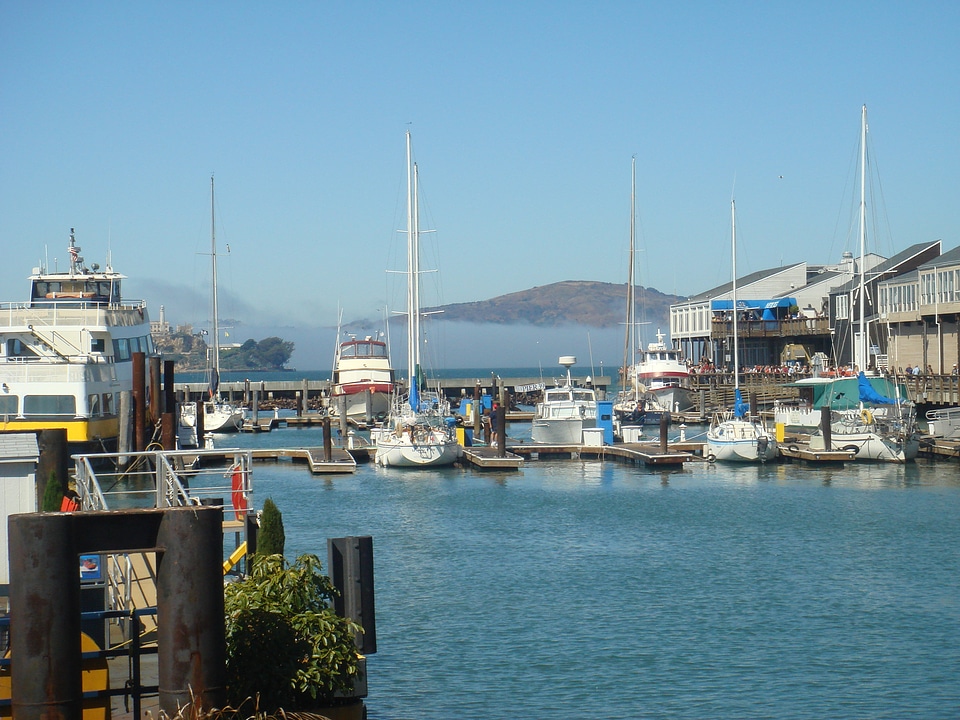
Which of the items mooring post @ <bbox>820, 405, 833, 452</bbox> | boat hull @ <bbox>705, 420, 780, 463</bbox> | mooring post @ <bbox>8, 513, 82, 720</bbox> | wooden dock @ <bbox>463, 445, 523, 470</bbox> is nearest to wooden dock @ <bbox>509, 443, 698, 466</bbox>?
boat hull @ <bbox>705, 420, 780, 463</bbox>

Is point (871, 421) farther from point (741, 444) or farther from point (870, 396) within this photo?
point (741, 444)

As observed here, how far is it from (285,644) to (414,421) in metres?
36.8

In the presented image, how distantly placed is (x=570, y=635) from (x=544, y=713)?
13.4 ft

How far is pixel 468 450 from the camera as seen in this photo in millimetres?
50031

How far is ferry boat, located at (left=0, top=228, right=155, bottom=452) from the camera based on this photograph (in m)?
36.0

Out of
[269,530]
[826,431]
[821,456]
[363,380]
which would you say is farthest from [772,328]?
[269,530]

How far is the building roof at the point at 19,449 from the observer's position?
53.7 feet

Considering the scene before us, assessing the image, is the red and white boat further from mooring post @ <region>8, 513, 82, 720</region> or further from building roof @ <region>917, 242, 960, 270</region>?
mooring post @ <region>8, 513, 82, 720</region>

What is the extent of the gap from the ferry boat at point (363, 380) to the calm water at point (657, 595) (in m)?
31.3

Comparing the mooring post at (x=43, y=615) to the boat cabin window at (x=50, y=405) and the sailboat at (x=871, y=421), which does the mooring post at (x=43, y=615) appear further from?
the sailboat at (x=871, y=421)

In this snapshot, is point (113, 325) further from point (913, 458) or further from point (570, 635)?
point (913, 458)

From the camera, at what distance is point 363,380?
7506 cm

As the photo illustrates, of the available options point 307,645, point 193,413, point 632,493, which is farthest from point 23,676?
point 193,413

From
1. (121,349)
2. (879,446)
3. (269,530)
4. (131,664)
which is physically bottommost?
(879,446)
